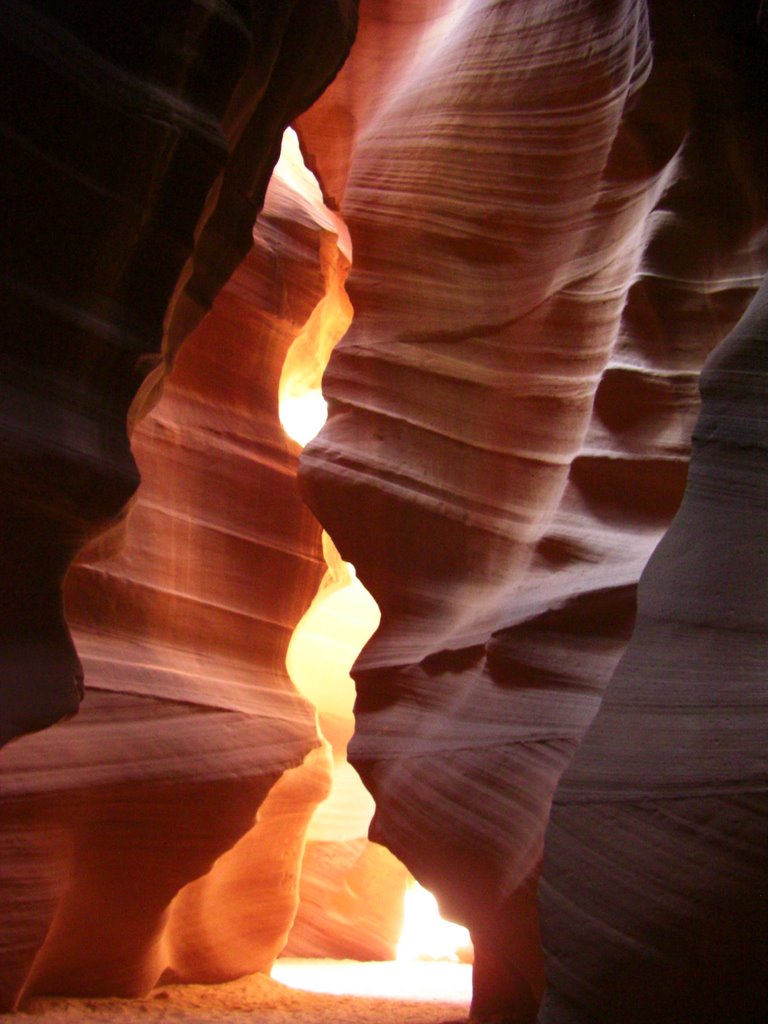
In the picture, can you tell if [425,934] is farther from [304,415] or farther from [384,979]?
[304,415]

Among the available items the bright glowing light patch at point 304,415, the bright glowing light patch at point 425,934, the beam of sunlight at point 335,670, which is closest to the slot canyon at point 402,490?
the beam of sunlight at point 335,670

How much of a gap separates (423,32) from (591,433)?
12.2ft

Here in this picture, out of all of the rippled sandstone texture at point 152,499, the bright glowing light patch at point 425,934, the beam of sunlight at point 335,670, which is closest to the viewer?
the rippled sandstone texture at point 152,499

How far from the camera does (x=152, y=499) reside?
19.8 ft

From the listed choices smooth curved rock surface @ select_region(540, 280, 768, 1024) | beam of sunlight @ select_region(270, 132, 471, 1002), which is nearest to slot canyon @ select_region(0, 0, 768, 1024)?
smooth curved rock surface @ select_region(540, 280, 768, 1024)

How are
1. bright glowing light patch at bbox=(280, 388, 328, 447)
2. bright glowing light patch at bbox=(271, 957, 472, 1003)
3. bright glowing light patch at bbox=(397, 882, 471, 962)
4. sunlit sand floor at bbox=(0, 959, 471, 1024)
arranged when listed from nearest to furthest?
sunlit sand floor at bbox=(0, 959, 471, 1024)
bright glowing light patch at bbox=(271, 957, 472, 1003)
bright glowing light patch at bbox=(397, 882, 471, 962)
bright glowing light patch at bbox=(280, 388, 328, 447)

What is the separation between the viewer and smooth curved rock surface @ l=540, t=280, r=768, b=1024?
2.54 m

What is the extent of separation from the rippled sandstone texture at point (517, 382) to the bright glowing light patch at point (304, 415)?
122 inches

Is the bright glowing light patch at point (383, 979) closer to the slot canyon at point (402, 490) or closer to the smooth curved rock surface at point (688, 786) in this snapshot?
the slot canyon at point (402, 490)

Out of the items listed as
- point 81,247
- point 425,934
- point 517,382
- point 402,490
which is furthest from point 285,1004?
point 425,934

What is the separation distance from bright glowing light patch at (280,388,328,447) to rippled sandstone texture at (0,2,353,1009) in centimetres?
202

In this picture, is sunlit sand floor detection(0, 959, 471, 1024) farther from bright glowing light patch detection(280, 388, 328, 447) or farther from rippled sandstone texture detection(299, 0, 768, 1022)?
bright glowing light patch detection(280, 388, 328, 447)

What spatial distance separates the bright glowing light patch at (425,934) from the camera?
898cm

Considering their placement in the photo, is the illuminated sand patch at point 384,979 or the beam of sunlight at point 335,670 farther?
the beam of sunlight at point 335,670
